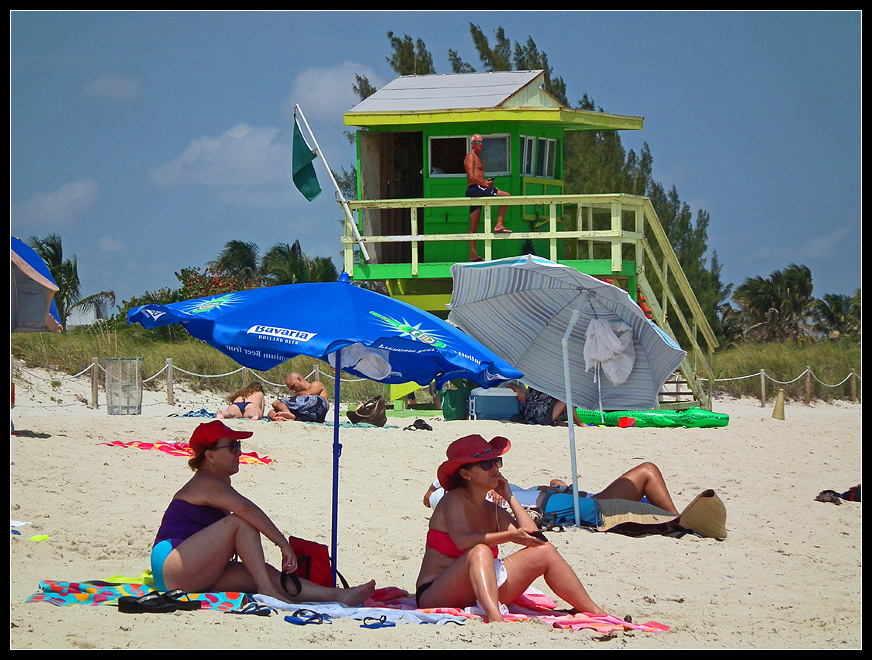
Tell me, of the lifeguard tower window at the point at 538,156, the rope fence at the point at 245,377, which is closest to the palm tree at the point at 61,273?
the rope fence at the point at 245,377

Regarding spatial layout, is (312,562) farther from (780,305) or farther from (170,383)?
(780,305)

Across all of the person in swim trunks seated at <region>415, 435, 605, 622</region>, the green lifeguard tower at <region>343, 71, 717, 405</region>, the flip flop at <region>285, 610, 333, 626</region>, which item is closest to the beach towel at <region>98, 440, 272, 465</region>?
the person in swim trunks seated at <region>415, 435, 605, 622</region>

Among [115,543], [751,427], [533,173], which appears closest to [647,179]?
[533,173]

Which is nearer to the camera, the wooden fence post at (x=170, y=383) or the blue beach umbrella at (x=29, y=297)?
the blue beach umbrella at (x=29, y=297)

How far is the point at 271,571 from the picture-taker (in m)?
5.14

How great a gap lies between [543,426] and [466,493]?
28.4 ft

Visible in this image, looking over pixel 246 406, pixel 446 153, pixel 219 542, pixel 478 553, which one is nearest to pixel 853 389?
pixel 446 153

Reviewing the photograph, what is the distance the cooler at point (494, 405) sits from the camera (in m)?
14.6

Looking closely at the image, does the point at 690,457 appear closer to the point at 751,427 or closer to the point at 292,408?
the point at 751,427

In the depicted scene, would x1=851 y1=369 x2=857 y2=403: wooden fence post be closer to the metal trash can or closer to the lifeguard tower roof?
the lifeguard tower roof

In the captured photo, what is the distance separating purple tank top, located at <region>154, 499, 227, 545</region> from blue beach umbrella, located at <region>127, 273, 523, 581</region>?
2.74 feet

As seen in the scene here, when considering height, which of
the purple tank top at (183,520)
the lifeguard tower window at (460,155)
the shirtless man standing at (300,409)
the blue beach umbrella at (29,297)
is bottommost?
the purple tank top at (183,520)

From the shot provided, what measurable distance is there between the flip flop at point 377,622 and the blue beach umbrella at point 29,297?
6.51 meters

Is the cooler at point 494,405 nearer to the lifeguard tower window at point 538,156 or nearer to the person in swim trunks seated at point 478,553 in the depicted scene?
the lifeguard tower window at point 538,156
